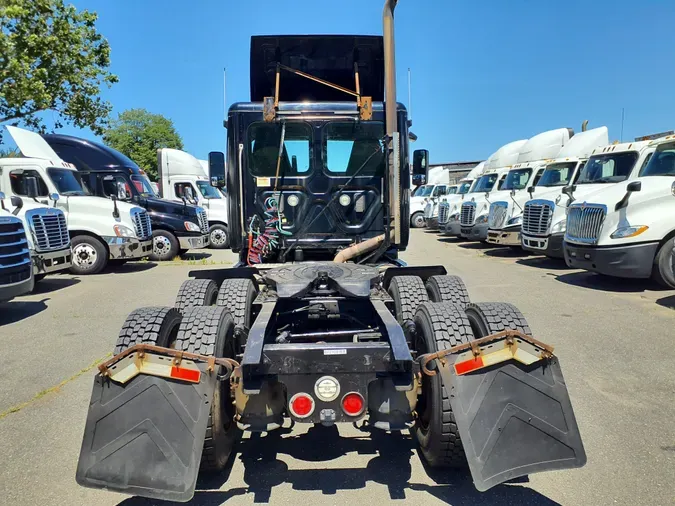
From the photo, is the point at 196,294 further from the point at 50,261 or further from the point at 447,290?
the point at 50,261

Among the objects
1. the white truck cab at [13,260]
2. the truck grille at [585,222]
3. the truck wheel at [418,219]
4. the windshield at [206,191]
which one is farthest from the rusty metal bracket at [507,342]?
the truck wheel at [418,219]

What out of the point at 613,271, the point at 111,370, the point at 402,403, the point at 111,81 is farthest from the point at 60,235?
the point at 111,81

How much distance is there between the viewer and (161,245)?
15070 millimetres

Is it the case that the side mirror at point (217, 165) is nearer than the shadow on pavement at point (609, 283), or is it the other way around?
the side mirror at point (217, 165)

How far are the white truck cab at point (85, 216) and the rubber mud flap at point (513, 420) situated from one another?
11.4 meters

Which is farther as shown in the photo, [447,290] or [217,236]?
[217,236]

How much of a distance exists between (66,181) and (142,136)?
1682 inches

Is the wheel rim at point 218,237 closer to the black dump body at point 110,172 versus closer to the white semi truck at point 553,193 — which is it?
the black dump body at point 110,172

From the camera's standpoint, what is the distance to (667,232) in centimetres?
848

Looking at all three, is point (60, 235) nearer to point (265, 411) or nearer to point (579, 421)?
point (265, 411)

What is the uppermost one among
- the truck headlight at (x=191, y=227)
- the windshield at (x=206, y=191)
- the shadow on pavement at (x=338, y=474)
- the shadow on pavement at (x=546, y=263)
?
the windshield at (x=206, y=191)

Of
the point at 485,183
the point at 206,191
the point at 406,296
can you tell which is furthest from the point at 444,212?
the point at 406,296

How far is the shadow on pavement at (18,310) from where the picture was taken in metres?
7.96

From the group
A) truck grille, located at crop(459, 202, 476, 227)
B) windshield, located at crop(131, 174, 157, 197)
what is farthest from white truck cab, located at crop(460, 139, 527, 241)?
windshield, located at crop(131, 174, 157, 197)
